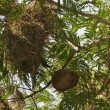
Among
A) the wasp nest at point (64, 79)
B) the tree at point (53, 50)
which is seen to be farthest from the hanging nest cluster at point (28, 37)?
the wasp nest at point (64, 79)

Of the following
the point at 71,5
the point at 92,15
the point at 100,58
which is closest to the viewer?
the point at 71,5

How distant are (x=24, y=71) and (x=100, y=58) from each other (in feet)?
1.99

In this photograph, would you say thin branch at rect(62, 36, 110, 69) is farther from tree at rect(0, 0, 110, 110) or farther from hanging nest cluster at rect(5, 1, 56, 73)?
hanging nest cluster at rect(5, 1, 56, 73)

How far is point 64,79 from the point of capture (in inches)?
95.7

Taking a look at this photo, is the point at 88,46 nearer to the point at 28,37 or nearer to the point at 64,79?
the point at 64,79

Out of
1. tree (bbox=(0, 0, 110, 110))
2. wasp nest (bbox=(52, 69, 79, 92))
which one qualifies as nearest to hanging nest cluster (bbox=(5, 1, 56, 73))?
tree (bbox=(0, 0, 110, 110))

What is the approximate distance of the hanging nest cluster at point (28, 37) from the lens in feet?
7.22

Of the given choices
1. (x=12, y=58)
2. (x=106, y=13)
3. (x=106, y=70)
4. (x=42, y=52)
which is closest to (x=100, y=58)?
(x=106, y=70)

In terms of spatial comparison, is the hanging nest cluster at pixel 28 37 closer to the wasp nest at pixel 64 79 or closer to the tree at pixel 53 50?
the tree at pixel 53 50

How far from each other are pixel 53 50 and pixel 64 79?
0.24 m

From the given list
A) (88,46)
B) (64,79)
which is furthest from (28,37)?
(88,46)

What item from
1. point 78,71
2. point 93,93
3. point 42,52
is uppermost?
point 42,52

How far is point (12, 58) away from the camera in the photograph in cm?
221

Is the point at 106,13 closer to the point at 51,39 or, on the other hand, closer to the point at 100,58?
the point at 100,58
